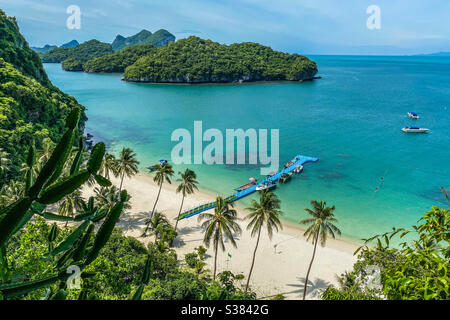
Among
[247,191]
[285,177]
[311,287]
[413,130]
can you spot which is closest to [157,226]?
[311,287]

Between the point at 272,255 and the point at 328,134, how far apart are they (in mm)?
44178

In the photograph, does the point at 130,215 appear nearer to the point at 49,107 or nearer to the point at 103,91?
the point at 49,107

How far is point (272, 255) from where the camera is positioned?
26688 mm

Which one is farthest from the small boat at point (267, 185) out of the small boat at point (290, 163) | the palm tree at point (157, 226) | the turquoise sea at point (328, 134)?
the palm tree at point (157, 226)

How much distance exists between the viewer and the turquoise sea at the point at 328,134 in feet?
123

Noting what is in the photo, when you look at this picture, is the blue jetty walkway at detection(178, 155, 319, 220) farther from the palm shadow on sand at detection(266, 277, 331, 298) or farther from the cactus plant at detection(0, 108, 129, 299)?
the cactus plant at detection(0, 108, 129, 299)

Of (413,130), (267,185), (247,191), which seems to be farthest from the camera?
(413,130)

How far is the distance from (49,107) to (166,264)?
121ft

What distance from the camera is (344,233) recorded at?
31047 millimetres

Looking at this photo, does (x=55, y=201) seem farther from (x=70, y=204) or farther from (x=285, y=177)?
(x=285, y=177)

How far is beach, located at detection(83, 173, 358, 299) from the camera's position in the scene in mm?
23297

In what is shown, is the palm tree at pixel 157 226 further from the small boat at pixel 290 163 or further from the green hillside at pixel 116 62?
the green hillside at pixel 116 62
